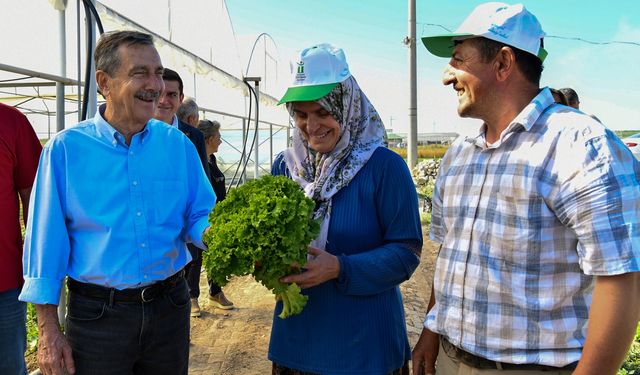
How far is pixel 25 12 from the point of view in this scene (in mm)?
4863

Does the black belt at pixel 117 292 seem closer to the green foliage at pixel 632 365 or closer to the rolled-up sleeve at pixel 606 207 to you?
the rolled-up sleeve at pixel 606 207

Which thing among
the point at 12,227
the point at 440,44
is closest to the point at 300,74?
the point at 440,44

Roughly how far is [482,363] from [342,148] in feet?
3.53

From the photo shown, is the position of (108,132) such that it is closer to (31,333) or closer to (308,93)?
(308,93)

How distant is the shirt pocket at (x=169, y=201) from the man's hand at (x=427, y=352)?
140cm

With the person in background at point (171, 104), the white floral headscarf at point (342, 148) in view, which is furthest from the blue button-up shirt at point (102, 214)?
the person in background at point (171, 104)

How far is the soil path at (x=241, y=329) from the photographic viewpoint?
4.65 metres

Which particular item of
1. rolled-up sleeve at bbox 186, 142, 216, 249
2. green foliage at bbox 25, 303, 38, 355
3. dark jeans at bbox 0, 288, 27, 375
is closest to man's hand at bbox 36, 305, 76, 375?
dark jeans at bbox 0, 288, 27, 375

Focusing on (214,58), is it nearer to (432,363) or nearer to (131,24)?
(131,24)

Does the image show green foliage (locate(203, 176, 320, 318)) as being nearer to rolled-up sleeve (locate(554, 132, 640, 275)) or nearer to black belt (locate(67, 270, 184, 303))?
black belt (locate(67, 270, 184, 303))

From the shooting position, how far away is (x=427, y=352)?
7.54 feet

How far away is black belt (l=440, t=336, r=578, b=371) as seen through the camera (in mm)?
1715

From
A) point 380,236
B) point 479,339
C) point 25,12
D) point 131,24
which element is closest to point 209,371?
point 380,236

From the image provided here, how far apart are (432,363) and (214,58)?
397 inches
